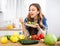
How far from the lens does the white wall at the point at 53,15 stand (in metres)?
4.21

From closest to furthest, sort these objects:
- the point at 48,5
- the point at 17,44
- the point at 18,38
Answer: the point at 17,44, the point at 18,38, the point at 48,5

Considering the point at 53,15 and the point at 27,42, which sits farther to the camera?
the point at 53,15

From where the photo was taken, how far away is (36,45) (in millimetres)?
1225

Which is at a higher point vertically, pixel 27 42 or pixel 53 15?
pixel 53 15

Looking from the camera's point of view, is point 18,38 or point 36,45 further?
point 18,38

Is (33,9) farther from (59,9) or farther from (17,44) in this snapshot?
(59,9)

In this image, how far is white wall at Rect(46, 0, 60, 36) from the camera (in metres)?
4.21

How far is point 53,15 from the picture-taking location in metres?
4.28

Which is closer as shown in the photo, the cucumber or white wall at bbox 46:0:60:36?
the cucumber

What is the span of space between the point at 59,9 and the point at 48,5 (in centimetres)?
35

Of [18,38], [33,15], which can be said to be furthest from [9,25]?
[18,38]

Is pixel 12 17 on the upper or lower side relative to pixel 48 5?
lower

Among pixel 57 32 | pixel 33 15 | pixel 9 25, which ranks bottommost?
pixel 57 32

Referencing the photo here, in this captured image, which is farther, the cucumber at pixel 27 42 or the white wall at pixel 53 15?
the white wall at pixel 53 15
